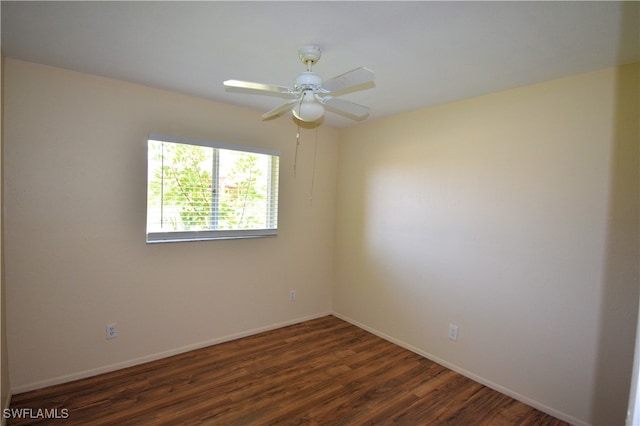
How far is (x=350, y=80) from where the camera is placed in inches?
63.7

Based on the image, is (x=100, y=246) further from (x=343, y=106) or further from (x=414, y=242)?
(x=414, y=242)

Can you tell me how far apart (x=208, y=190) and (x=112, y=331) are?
140cm

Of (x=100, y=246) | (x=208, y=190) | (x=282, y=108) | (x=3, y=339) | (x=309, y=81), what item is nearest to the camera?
(x=309, y=81)

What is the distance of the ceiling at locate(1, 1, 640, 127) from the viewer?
1551mm

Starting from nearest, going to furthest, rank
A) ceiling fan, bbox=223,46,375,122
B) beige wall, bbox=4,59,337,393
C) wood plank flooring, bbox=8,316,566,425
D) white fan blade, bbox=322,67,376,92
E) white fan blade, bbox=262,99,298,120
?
white fan blade, bbox=322,67,376,92
ceiling fan, bbox=223,46,375,122
white fan blade, bbox=262,99,298,120
wood plank flooring, bbox=8,316,566,425
beige wall, bbox=4,59,337,393

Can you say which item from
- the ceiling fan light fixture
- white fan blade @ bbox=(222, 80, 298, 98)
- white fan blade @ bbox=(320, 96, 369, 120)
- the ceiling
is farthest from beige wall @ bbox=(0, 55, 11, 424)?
white fan blade @ bbox=(320, 96, 369, 120)

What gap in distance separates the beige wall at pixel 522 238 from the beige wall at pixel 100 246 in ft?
5.07

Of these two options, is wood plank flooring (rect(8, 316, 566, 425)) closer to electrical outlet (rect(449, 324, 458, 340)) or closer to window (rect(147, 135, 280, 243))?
electrical outlet (rect(449, 324, 458, 340))

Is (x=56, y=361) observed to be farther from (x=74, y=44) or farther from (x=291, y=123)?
(x=291, y=123)

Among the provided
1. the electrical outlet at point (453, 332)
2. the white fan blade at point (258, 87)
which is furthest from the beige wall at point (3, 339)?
the electrical outlet at point (453, 332)

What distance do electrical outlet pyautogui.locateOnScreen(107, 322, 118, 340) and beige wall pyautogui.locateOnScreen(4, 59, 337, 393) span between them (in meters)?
0.04

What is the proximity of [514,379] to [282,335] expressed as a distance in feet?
7.00

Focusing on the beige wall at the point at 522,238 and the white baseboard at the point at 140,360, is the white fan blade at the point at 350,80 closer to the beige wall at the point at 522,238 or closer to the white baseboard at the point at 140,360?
the beige wall at the point at 522,238

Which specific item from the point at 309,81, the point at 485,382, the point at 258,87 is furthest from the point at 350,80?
the point at 485,382
